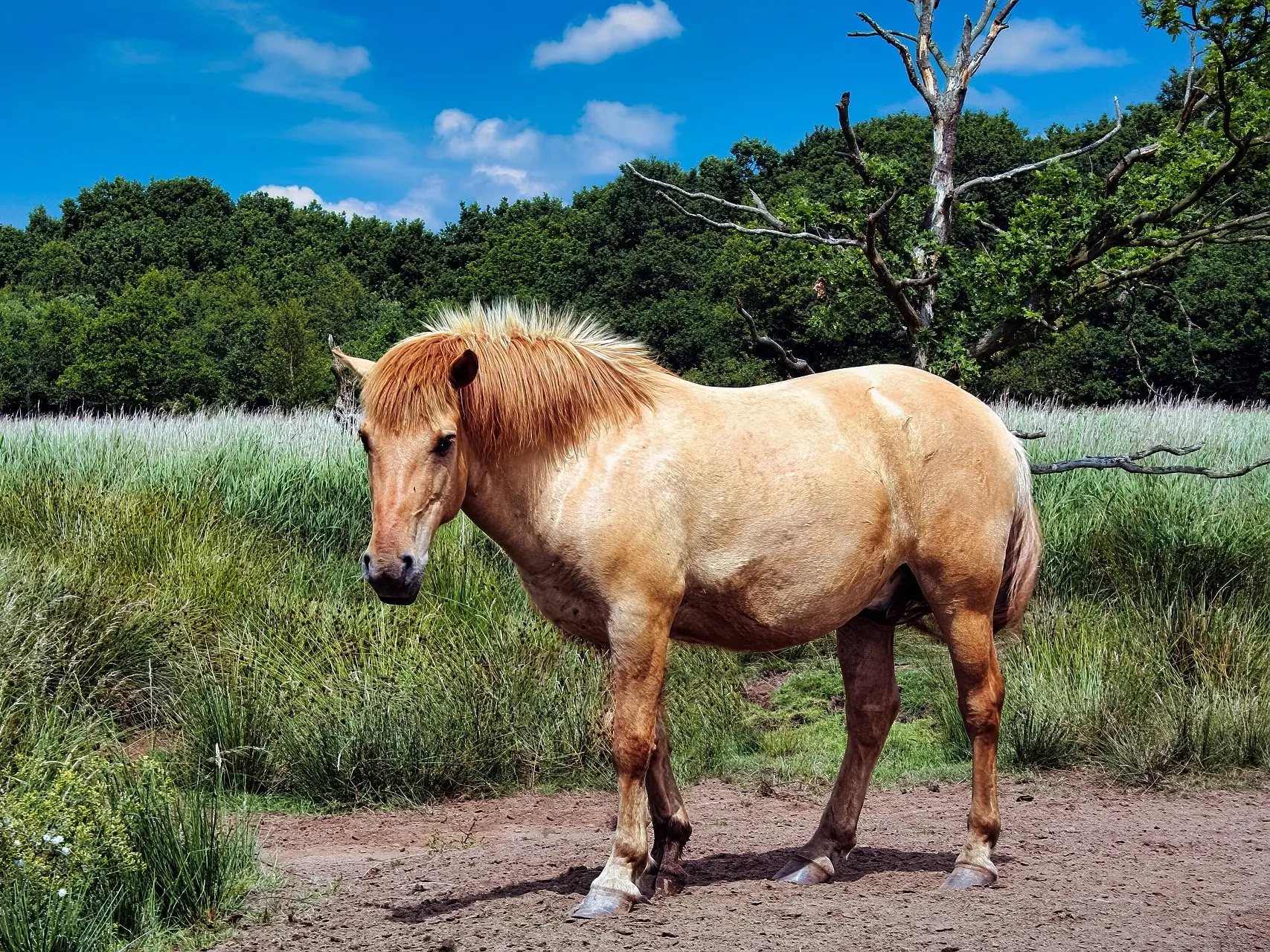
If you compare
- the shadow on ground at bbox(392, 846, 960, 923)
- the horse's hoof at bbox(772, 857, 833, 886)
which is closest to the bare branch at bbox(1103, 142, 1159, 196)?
the shadow on ground at bbox(392, 846, 960, 923)

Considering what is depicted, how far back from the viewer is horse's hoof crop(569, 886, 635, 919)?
3785 mm

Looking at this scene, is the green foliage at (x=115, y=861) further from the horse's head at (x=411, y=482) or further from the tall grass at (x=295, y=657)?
the horse's head at (x=411, y=482)

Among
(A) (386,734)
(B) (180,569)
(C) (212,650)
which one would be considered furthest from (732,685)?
(B) (180,569)

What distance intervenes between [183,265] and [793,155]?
1113 inches

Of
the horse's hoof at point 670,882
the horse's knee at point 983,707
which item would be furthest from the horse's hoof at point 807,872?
the horse's knee at point 983,707

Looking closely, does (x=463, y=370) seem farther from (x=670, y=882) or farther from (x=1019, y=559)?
(x=1019, y=559)

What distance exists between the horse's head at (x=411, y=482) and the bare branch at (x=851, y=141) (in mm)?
A: 5374

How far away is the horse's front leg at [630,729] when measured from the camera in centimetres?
377

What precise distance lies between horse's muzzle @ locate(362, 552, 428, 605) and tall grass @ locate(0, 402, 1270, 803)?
6.49 ft

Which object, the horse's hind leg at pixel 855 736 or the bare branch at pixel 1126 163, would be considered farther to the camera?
the bare branch at pixel 1126 163

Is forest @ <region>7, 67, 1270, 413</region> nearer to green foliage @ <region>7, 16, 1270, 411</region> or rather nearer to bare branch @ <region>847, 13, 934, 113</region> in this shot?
green foliage @ <region>7, 16, 1270, 411</region>

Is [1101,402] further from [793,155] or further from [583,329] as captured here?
[583,329]

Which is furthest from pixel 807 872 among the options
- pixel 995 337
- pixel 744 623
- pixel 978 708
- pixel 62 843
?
pixel 995 337

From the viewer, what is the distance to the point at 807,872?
174 inches
